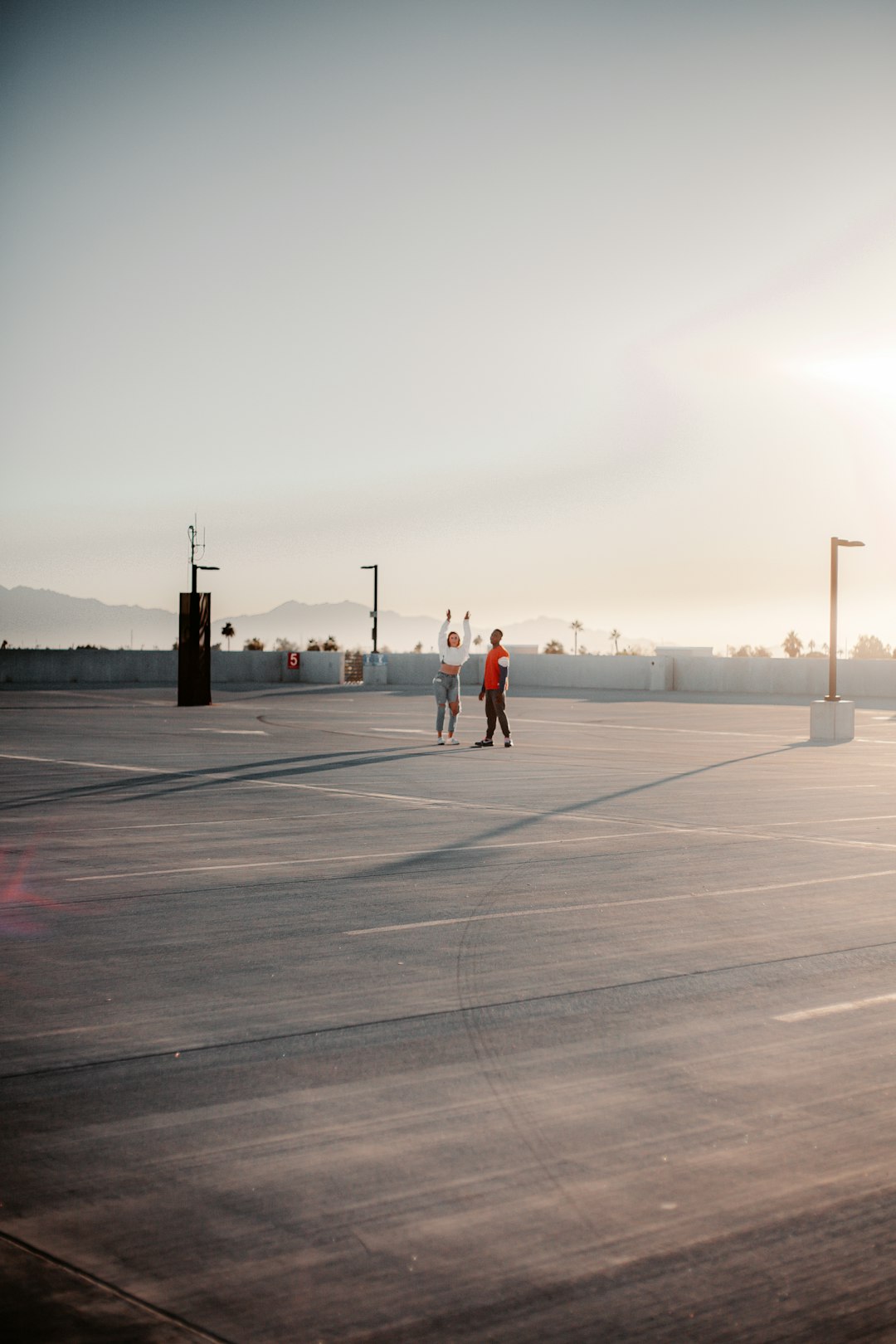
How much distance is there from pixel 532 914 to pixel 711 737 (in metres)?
19.9

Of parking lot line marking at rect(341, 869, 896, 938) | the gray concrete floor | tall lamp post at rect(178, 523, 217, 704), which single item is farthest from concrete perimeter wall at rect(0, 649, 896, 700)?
the gray concrete floor

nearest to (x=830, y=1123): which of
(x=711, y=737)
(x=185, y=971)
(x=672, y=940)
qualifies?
(x=672, y=940)

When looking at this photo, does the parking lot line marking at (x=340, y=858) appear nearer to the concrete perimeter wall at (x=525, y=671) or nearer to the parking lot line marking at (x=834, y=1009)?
the parking lot line marking at (x=834, y=1009)

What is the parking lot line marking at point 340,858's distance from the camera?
9.57 metres

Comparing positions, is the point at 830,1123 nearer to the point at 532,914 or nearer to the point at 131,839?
the point at 532,914

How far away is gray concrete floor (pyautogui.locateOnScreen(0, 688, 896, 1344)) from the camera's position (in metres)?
3.42

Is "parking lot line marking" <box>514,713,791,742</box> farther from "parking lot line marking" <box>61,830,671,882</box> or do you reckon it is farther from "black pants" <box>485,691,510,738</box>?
"parking lot line marking" <box>61,830,671,882</box>

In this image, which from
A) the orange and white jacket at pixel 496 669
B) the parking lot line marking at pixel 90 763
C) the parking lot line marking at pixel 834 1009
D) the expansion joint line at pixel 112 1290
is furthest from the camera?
the orange and white jacket at pixel 496 669

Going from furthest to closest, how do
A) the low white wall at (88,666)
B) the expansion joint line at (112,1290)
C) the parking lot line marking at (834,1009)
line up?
the low white wall at (88,666)
the parking lot line marking at (834,1009)
the expansion joint line at (112,1290)

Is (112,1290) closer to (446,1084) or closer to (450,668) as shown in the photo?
(446,1084)

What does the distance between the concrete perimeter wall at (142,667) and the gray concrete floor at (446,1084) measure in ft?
177

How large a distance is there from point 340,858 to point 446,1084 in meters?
5.59

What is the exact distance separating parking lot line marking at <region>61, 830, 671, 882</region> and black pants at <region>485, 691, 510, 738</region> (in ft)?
37.2

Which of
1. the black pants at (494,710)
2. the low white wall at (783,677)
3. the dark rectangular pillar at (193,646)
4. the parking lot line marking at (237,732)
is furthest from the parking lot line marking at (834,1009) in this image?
the low white wall at (783,677)
